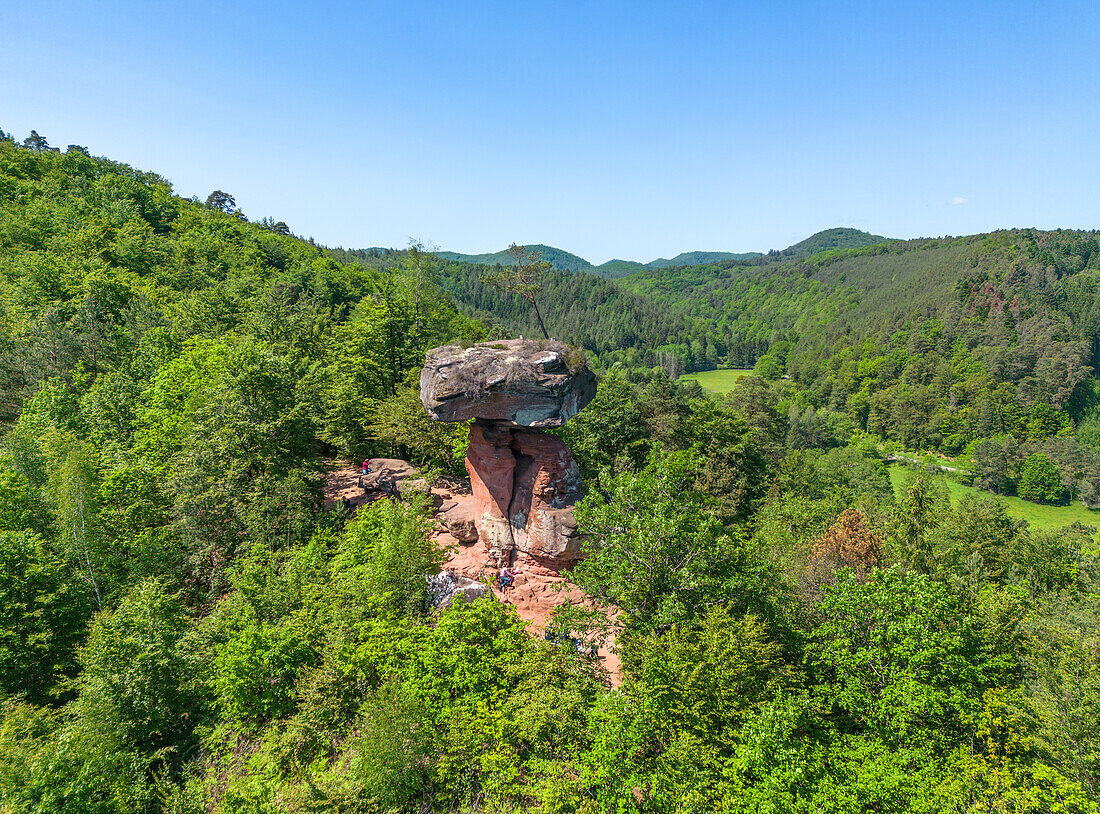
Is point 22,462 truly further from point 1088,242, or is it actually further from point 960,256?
point 1088,242

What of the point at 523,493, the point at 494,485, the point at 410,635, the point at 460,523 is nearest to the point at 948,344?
the point at 523,493

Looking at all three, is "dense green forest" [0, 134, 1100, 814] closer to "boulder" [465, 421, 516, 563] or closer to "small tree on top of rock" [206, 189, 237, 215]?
"boulder" [465, 421, 516, 563]

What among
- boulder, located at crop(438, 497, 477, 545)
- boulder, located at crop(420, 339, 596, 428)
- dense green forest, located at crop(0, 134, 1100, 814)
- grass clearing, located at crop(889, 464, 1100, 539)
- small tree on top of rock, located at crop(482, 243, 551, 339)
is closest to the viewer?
dense green forest, located at crop(0, 134, 1100, 814)

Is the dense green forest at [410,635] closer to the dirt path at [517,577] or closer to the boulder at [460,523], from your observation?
the dirt path at [517,577]

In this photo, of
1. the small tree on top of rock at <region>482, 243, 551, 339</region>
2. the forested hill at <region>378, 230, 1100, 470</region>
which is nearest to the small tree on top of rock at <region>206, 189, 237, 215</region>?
the forested hill at <region>378, 230, 1100, 470</region>

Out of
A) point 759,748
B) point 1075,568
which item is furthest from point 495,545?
point 1075,568

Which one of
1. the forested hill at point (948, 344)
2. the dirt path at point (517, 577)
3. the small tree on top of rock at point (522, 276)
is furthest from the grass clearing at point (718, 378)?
the dirt path at point (517, 577)

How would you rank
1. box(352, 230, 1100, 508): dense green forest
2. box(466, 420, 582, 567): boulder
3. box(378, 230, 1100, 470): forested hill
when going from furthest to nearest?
box(378, 230, 1100, 470): forested hill, box(352, 230, 1100, 508): dense green forest, box(466, 420, 582, 567): boulder
